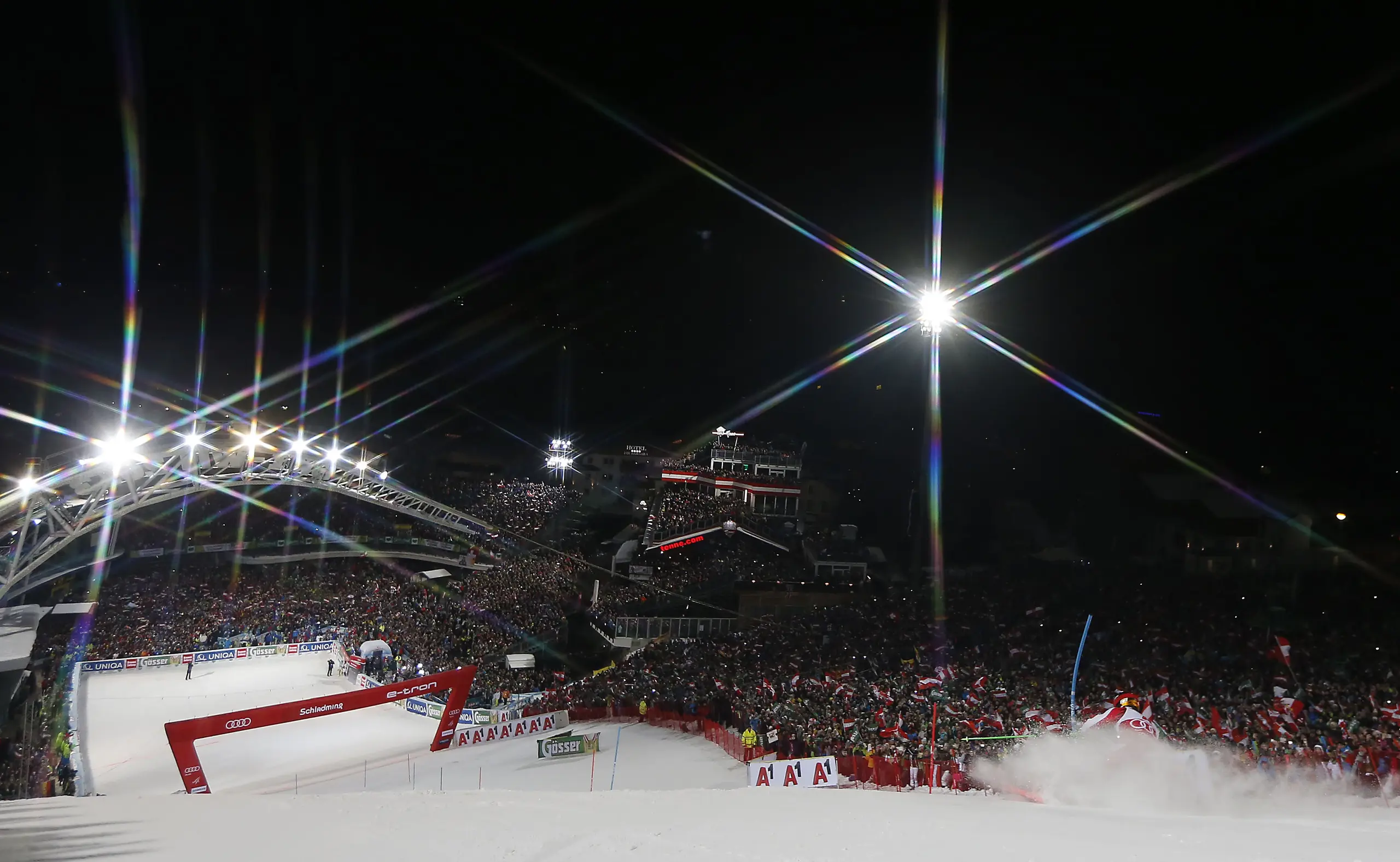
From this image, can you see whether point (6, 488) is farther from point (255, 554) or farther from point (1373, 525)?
point (1373, 525)

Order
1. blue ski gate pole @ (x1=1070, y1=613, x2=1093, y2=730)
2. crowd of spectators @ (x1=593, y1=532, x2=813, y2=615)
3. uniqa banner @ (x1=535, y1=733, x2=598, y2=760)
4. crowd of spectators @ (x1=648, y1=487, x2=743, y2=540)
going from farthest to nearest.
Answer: crowd of spectators @ (x1=648, y1=487, x2=743, y2=540) < crowd of spectators @ (x1=593, y1=532, x2=813, y2=615) < uniqa banner @ (x1=535, y1=733, x2=598, y2=760) < blue ski gate pole @ (x1=1070, y1=613, x2=1093, y2=730)

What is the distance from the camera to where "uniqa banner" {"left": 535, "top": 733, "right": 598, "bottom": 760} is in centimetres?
1529

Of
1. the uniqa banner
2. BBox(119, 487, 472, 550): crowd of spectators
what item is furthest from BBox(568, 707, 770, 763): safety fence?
BBox(119, 487, 472, 550): crowd of spectators

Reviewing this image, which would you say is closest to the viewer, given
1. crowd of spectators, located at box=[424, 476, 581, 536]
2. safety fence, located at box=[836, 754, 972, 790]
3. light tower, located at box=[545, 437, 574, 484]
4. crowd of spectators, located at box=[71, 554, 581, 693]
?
safety fence, located at box=[836, 754, 972, 790]

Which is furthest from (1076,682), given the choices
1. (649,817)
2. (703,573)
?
(703,573)

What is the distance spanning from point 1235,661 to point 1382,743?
4.00m

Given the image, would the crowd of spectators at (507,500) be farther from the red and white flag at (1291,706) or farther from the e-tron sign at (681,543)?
the red and white flag at (1291,706)

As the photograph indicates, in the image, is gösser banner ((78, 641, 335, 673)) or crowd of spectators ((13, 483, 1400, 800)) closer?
crowd of spectators ((13, 483, 1400, 800))

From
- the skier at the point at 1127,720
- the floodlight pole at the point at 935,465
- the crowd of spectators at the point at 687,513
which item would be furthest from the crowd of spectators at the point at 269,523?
the skier at the point at 1127,720

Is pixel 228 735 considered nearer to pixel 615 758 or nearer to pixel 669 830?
pixel 615 758

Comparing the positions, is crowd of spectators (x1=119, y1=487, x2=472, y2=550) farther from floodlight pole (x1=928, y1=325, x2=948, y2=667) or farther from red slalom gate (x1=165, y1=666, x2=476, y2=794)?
floodlight pole (x1=928, y1=325, x2=948, y2=667)

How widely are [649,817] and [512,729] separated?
9230mm

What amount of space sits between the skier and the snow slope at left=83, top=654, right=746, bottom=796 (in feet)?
21.5

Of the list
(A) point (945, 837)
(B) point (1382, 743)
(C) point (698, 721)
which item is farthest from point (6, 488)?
(B) point (1382, 743)
